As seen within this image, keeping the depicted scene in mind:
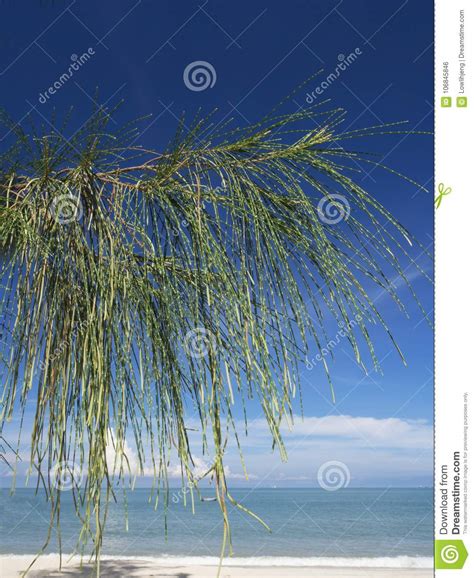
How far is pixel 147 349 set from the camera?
4.28 ft

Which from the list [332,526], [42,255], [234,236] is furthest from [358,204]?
[332,526]
